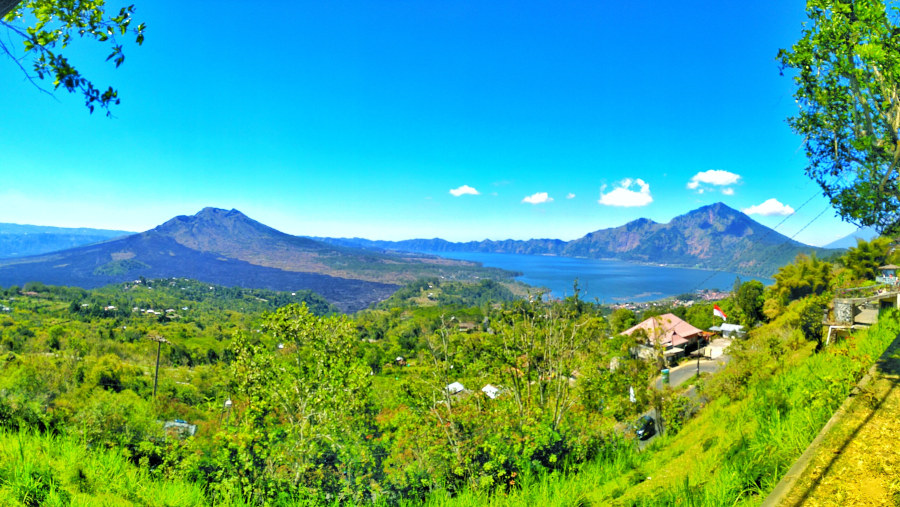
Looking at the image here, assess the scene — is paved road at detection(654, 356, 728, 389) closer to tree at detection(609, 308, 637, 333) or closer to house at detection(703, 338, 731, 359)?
house at detection(703, 338, 731, 359)

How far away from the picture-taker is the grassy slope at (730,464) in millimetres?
2686

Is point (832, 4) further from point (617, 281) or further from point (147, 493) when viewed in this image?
point (617, 281)

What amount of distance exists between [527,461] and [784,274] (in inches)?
1578

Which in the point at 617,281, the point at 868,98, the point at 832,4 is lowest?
the point at 617,281

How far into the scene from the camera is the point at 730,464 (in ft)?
10.2

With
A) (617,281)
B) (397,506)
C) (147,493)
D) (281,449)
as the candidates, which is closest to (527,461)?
(397,506)

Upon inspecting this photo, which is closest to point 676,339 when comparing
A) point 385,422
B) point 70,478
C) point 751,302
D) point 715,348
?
point 715,348

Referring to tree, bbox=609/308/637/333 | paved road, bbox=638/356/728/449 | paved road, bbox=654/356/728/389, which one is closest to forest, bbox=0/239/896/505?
paved road, bbox=638/356/728/449

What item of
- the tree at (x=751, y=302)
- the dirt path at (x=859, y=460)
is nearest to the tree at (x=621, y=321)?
the tree at (x=751, y=302)

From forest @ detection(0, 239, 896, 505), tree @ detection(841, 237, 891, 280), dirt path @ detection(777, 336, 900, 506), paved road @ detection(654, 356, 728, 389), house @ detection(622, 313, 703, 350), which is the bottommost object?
paved road @ detection(654, 356, 728, 389)

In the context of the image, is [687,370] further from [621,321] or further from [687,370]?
[621,321]

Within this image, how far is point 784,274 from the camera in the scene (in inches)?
1310

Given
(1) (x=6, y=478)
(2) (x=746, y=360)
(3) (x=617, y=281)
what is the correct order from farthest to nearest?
(3) (x=617, y=281) → (2) (x=746, y=360) → (1) (x=6, y=478)

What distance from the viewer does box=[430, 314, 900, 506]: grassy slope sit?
8.81ft
